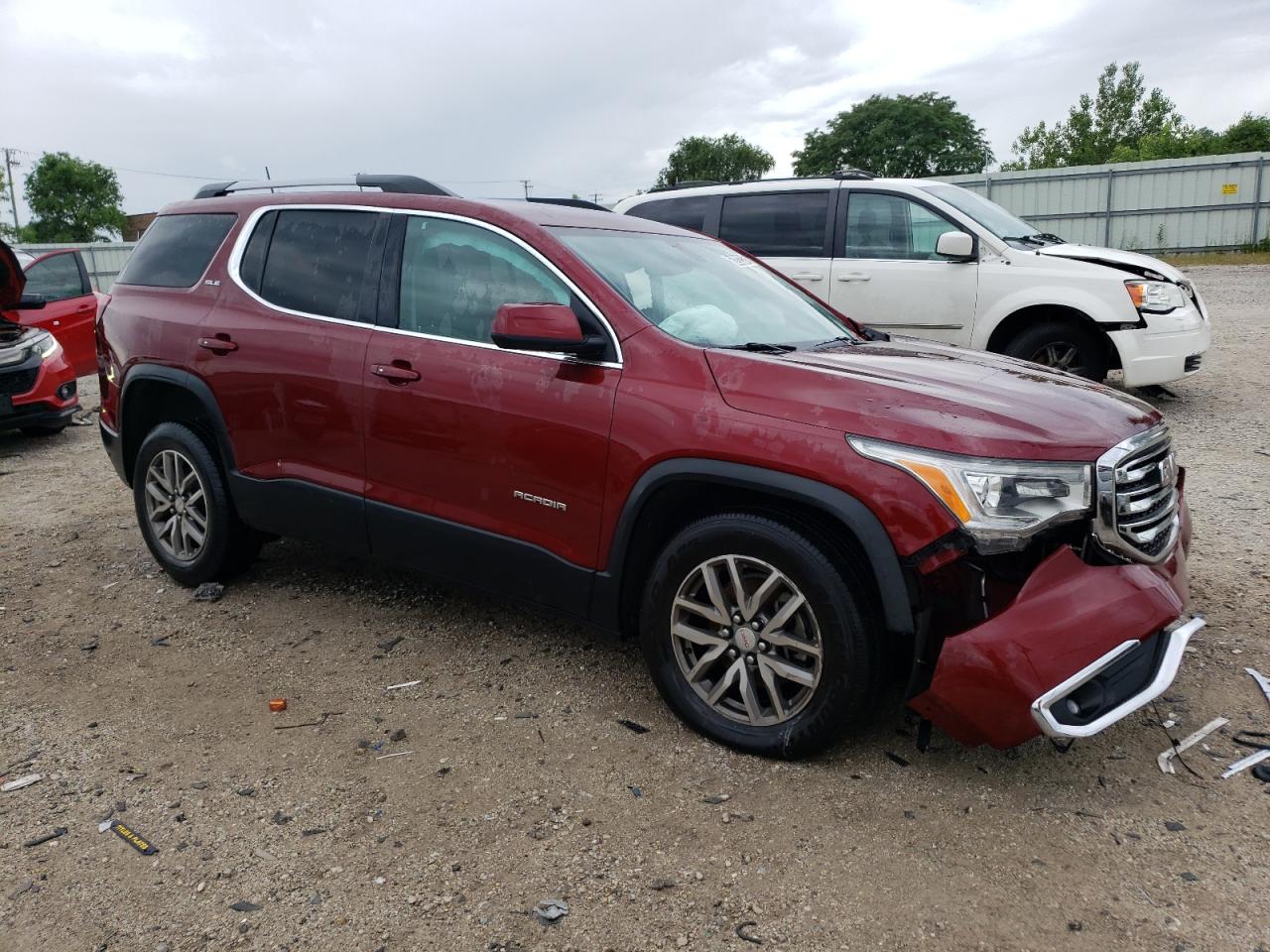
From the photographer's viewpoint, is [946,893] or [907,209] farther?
[907,209]

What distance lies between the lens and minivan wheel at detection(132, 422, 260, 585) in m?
4.60

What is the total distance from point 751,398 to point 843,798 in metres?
1.22

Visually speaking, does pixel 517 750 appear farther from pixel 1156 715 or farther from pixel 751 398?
pixel 1156 715

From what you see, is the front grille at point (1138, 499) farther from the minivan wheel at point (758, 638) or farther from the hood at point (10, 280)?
the hood at point (10, 280)

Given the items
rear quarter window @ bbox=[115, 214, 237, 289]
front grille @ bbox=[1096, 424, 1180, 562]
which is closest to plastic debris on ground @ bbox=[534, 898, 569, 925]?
front grille @ bbox=[1096, 424, 1180, 562]

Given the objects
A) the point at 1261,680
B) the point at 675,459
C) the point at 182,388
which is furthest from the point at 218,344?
the point at 1261,680

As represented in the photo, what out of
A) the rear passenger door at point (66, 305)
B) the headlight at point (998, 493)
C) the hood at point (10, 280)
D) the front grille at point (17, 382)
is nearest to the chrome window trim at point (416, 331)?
the headlight at point (998, 493)

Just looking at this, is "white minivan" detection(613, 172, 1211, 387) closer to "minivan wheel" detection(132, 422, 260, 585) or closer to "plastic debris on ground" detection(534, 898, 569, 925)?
"minivan wheel" detection(132, 422, 260, 585)

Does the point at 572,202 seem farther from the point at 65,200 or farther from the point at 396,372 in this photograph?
the point at 65,200

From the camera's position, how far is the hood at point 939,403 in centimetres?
279

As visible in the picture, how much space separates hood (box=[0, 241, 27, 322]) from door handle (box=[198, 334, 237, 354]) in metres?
4.37

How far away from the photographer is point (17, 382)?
27.5ft

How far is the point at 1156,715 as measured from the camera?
3367 mm

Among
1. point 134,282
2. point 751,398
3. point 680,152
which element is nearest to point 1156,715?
point 751,398
